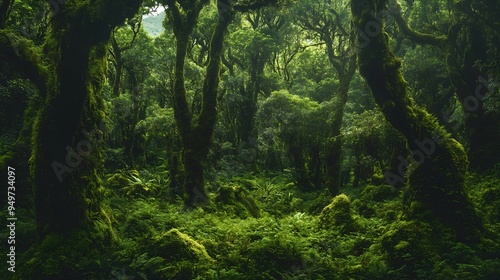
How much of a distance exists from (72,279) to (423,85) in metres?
19.7

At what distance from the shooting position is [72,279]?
24.7 feet

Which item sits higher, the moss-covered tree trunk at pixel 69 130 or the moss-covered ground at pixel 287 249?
the moss-covered tree trunk at pixel 69 130

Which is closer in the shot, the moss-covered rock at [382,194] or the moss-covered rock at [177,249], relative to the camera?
the moss-covered rock at [177,249]

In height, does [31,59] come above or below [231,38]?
below

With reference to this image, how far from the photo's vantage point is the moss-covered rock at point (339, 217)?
37.6 ft

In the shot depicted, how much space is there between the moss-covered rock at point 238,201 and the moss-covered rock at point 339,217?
3.03 m

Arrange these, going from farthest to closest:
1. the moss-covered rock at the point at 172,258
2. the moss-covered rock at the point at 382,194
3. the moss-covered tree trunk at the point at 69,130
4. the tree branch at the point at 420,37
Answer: the tree branch at the point at 420,37 < the moss-covered rock at the point at 382,194 < the moss-covered tree trunk at the point at 69,130 < the moss-covered rock at the point at 172,258

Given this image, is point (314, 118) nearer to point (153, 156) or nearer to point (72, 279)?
point (153, 156)

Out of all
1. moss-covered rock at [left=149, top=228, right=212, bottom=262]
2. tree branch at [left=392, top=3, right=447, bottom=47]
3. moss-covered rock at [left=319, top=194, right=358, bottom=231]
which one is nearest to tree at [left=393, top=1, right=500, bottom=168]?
tree branch at [left=392, top=3, right=447, bottom=47]

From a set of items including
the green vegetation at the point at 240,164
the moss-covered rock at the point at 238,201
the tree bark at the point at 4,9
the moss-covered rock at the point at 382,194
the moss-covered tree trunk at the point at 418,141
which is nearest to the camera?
the green vegetation at the point at 240,164

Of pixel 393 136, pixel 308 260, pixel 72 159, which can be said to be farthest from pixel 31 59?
pixel 393 136

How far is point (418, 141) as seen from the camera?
982 cm

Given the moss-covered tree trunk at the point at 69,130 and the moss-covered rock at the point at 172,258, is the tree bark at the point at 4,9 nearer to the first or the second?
the moss-covered tree trunk at the point at 69,130

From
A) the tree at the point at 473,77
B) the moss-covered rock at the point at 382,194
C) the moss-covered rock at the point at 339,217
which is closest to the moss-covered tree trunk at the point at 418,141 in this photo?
the moss-covered rock at the point at 339,217
